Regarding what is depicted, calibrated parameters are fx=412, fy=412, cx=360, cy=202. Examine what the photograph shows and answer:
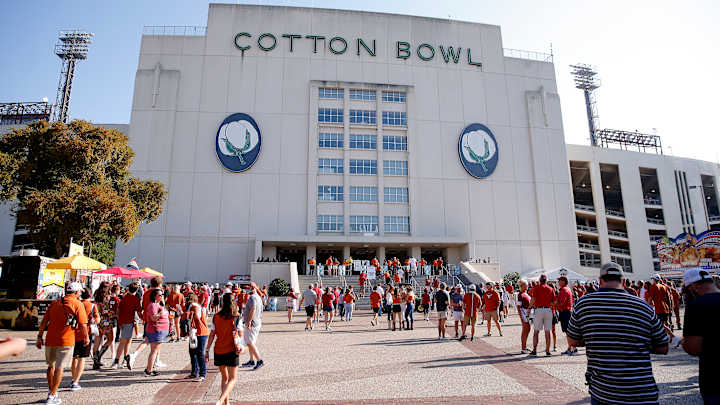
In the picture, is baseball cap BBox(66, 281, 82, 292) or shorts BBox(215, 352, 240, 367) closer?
shorts BBox(215, 352, 240, 367)

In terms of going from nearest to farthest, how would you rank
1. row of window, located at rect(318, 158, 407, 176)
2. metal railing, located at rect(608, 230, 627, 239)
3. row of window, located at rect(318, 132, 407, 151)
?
row of window, located at rect(318, 158, 407, 176), row of window, located at rect(318, 132, 407, 151), metal railing, located at rect(608, 230, 627, 239)

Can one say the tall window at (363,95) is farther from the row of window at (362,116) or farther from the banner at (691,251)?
the banner at (691,251)

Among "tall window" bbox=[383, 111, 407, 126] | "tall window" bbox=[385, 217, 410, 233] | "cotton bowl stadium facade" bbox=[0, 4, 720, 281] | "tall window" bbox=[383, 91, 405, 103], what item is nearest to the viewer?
"cotton bowl stadium facade" bbox=[0, 4, 720, 281]

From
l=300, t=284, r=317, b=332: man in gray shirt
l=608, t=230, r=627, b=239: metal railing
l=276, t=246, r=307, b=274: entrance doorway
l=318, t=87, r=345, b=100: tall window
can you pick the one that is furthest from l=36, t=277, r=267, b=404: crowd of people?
l=608, t=230, r=627, b=239: metal railing

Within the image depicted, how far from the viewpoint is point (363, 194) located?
38.4m

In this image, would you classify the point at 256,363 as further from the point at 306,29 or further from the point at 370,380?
the point at 306,29

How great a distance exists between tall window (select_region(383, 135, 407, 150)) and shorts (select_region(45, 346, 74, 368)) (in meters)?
34.6

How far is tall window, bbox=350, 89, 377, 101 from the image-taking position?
4009cm

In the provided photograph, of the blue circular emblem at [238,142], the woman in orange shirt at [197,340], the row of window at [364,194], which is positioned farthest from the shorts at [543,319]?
the blue circular emblem at [238,142]

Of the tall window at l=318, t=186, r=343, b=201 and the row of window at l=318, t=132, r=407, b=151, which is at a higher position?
the row of window at l=318, t=132, r=407, b=151

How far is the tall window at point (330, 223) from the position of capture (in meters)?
37.2

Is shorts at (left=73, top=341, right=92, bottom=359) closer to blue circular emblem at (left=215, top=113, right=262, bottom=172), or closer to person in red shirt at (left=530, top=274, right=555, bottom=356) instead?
person in red shirt at (left=530, top=274, right=555, bottom=356)

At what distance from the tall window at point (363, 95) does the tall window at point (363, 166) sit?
20.6ft

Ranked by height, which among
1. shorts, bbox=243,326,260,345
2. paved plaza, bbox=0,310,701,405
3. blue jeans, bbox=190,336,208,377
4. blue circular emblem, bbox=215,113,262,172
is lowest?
paved plaza, bbox=0,310,701,405
